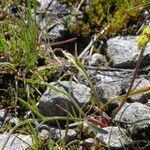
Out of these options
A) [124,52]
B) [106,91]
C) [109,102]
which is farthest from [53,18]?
[109,102]

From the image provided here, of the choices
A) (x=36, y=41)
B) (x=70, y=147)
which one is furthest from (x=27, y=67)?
(x=70, y=147)

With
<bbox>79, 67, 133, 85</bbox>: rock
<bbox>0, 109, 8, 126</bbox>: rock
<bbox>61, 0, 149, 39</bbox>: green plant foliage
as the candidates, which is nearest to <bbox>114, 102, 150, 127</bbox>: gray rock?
<bbox>79, 67, 133, 85</bbox>: rock

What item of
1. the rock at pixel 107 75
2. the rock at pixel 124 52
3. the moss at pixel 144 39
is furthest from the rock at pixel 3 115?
the moss at pixel 144 39

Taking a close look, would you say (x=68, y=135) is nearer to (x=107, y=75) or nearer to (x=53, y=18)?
(x=107, y=75)

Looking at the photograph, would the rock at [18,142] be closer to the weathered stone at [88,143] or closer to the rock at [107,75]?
the weathered stone at [88,143]

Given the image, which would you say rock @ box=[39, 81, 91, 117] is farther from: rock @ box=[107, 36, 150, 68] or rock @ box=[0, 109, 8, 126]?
rock @ box=[107, 36, 150, 68]

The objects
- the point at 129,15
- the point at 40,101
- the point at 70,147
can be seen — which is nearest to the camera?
the point at 70,147

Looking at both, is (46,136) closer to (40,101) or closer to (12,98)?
(40,101)
